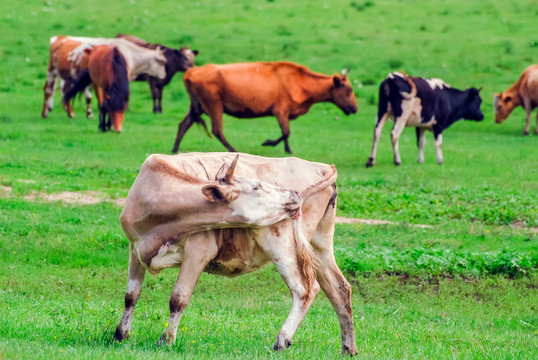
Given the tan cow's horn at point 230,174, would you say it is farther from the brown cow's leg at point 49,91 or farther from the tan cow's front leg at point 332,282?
the brown cow's leg at point 49,91

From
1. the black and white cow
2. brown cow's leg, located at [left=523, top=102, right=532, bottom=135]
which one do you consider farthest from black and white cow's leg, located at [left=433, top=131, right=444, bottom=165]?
brown cow's leg, located at [left=523, top=102, right=532, bottom=135]

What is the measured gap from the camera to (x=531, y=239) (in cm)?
1208

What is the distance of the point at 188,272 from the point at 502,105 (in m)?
19.9

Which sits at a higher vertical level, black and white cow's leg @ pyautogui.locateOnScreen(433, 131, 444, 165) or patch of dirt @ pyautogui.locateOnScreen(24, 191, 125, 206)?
patch of dirt @ pyautogui.locateOnScreen(24, 191, 125, 206)

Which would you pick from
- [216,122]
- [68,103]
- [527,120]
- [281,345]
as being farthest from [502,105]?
[281,345]

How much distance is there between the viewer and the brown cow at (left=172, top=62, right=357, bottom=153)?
19.1m

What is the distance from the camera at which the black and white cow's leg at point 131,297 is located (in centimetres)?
673

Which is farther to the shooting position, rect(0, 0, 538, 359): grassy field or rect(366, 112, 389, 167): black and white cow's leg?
rect(366, 112, 389, 167): black and white cow's leg

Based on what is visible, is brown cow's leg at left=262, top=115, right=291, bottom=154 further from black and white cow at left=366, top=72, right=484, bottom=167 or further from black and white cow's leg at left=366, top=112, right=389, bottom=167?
black and white cow at left=366, top=72, right=484, bottom=167

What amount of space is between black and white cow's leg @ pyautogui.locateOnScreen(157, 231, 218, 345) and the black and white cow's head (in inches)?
607

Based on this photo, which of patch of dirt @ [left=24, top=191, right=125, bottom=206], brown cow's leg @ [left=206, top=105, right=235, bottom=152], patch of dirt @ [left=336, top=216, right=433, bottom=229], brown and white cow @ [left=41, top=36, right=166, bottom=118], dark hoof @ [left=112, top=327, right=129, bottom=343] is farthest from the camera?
brown and white cow @ [left=41, top=36, right=166, bottom=118]

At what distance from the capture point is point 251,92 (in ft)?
63.6

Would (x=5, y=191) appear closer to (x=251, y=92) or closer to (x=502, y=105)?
(x=251, y=92)

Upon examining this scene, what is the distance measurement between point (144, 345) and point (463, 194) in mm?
9483
